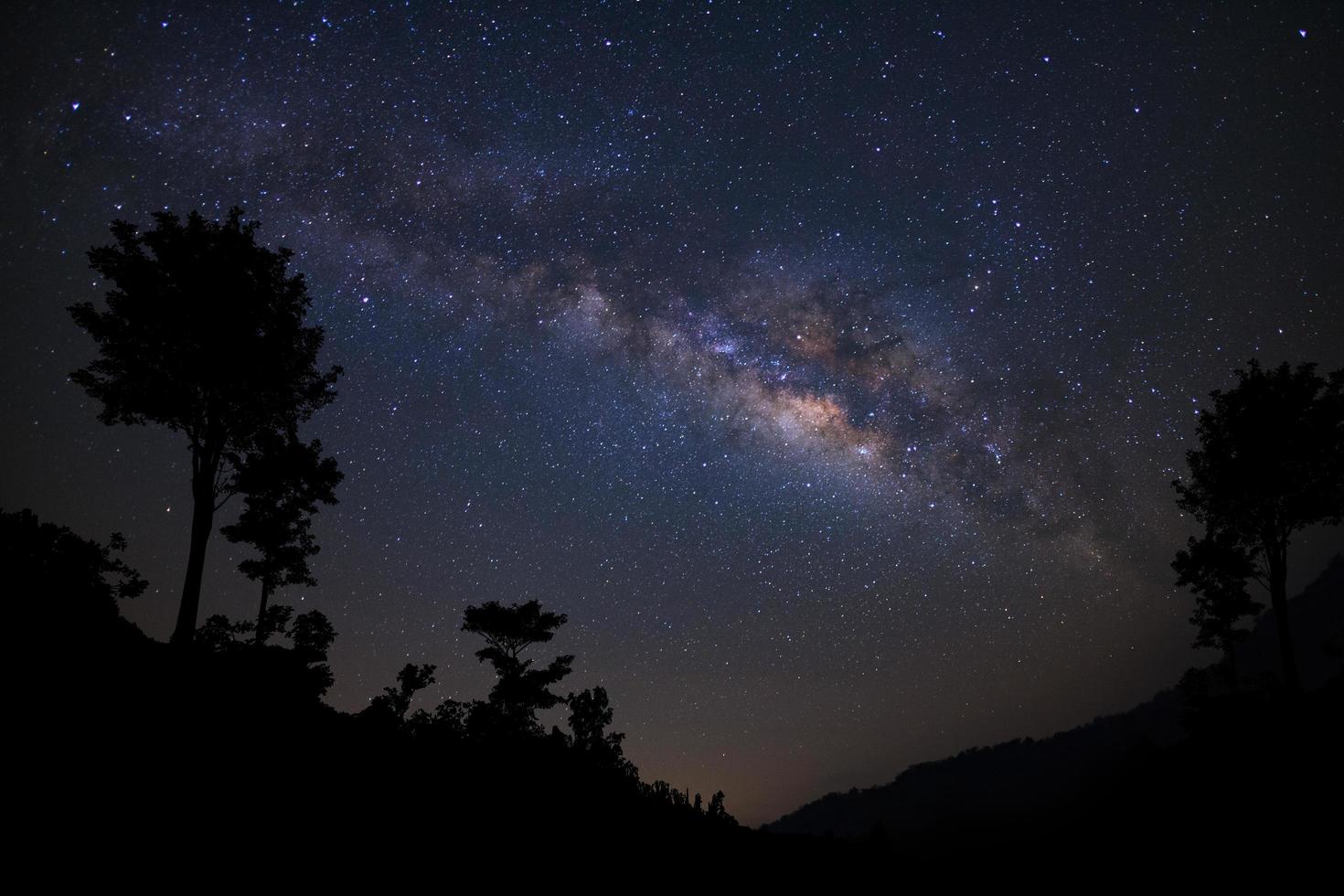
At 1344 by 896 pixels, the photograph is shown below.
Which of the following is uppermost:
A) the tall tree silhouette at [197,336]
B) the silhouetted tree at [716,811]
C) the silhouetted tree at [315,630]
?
the tall tree silhouette at [197,336]

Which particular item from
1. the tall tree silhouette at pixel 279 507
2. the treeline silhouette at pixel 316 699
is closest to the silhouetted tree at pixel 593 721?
the treeline silhouette at pixel 316 699

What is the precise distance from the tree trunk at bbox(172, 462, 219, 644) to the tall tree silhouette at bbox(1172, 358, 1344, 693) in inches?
1398

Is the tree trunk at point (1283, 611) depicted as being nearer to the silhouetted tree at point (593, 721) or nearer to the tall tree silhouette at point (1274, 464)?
the tall tree silhouette at point (1274, 464)

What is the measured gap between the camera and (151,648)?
13.8m

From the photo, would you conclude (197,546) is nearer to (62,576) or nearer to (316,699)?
(62,576)

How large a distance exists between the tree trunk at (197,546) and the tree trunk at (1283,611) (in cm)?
3315

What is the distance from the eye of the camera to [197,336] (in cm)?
1944

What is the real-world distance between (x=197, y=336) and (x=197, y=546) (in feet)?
21.1

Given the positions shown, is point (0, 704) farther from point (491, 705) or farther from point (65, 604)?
point (491, 705)

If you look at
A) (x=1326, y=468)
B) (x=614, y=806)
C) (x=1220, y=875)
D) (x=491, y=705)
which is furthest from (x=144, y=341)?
(x=1326, y=468)

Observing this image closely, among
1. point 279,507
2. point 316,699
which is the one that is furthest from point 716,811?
point 279,507

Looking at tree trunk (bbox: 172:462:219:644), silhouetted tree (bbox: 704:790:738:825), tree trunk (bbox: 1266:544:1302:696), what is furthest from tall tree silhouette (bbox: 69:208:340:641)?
tree trunk (bbox: 1266:544:1302:696)

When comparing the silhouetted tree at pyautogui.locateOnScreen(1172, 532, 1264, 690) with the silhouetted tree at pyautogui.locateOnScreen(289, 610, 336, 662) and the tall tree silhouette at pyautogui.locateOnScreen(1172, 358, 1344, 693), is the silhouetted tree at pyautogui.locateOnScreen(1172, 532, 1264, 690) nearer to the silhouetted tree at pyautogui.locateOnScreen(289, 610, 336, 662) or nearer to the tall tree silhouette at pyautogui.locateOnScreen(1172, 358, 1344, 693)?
the tall tree silhouette at pyautogui.locateOnScreen(1172, 358, 1344, 693)

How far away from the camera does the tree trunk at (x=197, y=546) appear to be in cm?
1644
